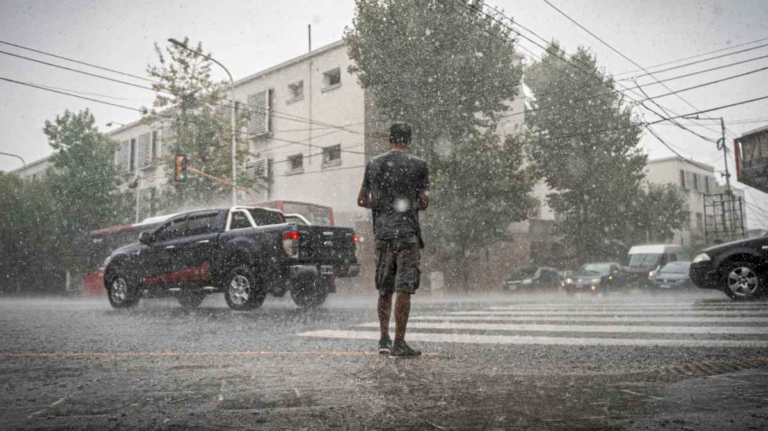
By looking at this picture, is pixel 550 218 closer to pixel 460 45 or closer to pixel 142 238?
pixel 460 45

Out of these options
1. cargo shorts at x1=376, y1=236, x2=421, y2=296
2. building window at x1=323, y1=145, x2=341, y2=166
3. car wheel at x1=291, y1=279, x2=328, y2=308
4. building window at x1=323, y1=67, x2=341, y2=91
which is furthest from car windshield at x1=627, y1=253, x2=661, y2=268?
cargo shorts at x1=376, y1=236, x2=421, y2=296

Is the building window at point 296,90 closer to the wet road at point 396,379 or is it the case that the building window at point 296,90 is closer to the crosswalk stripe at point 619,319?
the crosswalk stripe at point 619,319

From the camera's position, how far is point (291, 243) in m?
9.95

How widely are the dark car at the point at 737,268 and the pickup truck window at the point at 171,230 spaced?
10048 mm

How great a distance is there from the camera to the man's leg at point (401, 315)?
440 centimetres

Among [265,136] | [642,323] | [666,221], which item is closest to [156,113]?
[265,136]

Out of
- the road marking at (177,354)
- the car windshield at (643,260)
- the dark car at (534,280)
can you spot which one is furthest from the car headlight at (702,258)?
the car windshield at (643,260)

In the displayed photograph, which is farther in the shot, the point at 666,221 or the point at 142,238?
the point at 666,221

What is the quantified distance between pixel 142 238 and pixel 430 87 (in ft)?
44.2

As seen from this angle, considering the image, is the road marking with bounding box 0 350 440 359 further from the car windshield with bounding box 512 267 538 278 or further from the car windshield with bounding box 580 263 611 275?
the car windshield with bounding box 512 267 538 278

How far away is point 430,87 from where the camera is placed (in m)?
21.8

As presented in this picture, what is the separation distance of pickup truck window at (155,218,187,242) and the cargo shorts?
8.08 metres

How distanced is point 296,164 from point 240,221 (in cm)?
1908

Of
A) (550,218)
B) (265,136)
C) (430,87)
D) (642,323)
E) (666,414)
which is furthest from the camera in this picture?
(550,218)
